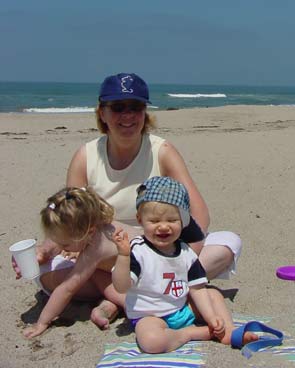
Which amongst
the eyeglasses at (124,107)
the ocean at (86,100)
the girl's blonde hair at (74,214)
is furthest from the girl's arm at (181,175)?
the ocean at (86,100)

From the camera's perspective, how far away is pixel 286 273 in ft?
13.2

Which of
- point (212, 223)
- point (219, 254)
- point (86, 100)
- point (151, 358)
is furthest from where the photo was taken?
point (86, 100)

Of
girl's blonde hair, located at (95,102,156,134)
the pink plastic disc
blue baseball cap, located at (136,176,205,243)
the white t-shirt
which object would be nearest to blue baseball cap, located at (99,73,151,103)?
girl's blonde hair, located at (95,102,156,134)

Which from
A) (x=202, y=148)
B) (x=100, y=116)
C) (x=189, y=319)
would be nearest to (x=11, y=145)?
(x=202, y=148)

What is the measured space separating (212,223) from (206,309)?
7.72 ft

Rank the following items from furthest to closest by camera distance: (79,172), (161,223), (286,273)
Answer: (286,273) → (79,172) → (161,223)

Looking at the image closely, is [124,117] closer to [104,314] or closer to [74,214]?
[74,214]

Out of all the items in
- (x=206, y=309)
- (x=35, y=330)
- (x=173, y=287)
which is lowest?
(x=35, y=330)

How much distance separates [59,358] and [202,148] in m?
7.17

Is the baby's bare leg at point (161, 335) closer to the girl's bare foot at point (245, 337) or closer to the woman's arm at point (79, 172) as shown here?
the girl's bare foot at point (245, 337)

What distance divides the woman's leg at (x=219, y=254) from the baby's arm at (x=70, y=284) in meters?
0.66

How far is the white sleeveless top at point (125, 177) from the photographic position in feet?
11.9

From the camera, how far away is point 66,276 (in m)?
3.44

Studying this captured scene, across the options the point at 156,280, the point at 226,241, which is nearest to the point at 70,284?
the point at 156,280
